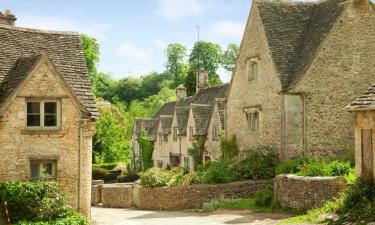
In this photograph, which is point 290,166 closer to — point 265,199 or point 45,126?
point 265,199

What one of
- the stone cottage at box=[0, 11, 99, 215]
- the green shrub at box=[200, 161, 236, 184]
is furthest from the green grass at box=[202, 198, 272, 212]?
the stone cottage at box=[0, 11, 99, 215]

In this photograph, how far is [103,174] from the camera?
172 feet

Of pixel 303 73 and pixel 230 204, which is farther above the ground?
pixel 303 73

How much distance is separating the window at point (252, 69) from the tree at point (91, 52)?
1725 inches

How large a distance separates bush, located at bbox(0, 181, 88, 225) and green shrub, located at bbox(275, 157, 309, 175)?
454 inches

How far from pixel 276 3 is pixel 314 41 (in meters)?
4.69

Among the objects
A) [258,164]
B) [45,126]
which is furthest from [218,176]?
[45,126]

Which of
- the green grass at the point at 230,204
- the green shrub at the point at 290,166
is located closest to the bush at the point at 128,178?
the green grass at the point at 230,204

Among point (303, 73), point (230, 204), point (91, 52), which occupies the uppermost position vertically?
point (91, 52)

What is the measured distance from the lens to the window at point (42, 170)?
22.6 meters

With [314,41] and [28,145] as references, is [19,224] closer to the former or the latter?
[28,145]

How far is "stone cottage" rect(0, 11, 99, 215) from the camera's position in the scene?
22188 mm

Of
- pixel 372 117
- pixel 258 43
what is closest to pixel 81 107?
pixel 372 117

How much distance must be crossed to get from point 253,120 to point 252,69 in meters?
3.32
